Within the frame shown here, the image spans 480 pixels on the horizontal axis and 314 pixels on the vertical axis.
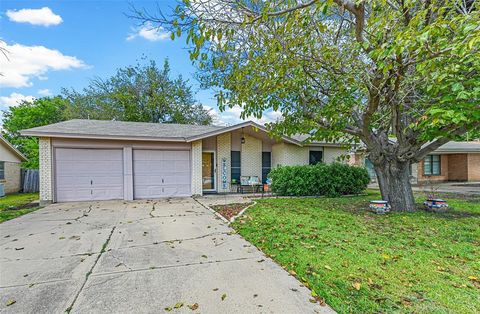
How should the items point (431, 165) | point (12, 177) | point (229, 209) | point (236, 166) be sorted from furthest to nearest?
point (431, 165)
point (12, 177)
point (236, 166)
point (229, 209)

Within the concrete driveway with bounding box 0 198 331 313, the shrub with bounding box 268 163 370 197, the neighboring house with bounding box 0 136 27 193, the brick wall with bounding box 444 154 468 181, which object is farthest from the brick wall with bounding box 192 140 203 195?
the brick wall with bounding box 444 154 468 181

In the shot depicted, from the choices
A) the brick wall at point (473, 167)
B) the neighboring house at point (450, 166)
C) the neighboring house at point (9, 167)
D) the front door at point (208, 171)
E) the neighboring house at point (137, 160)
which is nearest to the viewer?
the neighboring house at point (137, 160)

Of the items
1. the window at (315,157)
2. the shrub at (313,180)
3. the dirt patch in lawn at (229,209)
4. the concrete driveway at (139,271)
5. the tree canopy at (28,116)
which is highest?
the tree canopy at (28,116)

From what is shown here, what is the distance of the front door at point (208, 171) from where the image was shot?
41.2 ft

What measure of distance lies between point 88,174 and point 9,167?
Answer: 8.42 metres

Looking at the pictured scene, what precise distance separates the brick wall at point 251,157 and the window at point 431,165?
526 inches

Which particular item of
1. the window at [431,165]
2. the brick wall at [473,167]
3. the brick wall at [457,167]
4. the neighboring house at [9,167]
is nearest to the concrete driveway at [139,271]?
the neighboring house at [9,167]

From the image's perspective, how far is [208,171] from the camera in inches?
499

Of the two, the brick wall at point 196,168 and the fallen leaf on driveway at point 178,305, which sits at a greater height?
the brick wall at point 196,168

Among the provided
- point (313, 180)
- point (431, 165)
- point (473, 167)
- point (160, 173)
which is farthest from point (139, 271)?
point (473, 167)

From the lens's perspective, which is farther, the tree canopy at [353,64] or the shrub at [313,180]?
the shrub at [313,180]

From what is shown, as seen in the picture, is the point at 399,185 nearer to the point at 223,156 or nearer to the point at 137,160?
the point at 223,156

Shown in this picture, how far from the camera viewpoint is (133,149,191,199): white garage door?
10859mm

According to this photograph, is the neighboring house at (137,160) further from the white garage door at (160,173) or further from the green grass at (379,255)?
the green grass at (379,255)
